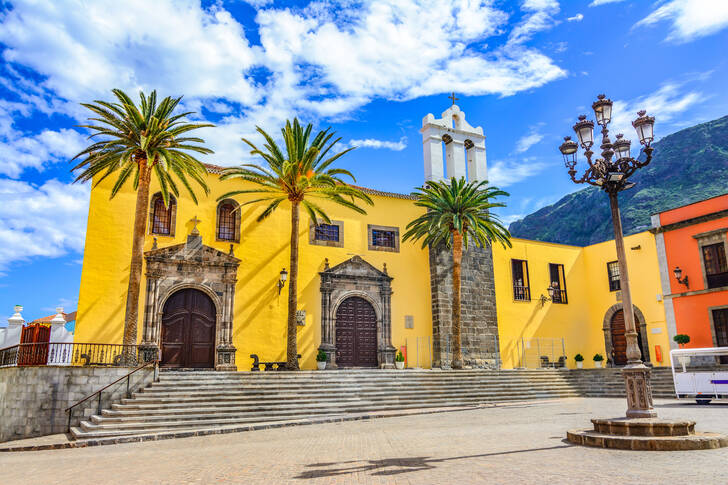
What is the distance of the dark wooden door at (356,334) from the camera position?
21.6 meters

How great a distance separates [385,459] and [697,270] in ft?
67.7

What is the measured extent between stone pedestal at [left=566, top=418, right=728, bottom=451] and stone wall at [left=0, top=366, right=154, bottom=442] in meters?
11.4

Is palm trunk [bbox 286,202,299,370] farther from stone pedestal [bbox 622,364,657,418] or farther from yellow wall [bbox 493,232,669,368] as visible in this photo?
stone pedestal [bbox 622,364,657,418]

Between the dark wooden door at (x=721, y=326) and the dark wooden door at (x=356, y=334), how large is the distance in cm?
1376

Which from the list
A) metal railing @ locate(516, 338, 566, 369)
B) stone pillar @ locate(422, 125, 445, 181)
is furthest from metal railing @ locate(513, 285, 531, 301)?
stone pillar @ locate(422, 125, 445, 181)

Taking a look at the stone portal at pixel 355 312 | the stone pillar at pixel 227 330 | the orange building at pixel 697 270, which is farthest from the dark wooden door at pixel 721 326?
the stone pillar at pixel 227 330

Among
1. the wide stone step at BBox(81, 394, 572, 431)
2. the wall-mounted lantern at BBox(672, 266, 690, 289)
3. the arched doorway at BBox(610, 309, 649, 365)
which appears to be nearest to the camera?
the wide stone step at BBox(81, 394, 572, 431)

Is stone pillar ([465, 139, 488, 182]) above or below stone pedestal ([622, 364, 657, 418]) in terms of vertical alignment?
above

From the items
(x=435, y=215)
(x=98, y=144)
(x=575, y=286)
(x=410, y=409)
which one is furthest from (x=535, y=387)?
(x=98, y=144)

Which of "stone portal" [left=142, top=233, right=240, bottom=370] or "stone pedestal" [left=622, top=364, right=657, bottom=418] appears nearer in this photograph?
"stone pedestal" [left=622, top=364, right=657, bottom=418]

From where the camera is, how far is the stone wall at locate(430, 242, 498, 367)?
23.2 metres

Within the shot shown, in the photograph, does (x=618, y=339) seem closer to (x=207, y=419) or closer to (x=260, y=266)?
(x=260, y=266)

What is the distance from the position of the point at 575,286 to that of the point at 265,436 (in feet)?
69.9

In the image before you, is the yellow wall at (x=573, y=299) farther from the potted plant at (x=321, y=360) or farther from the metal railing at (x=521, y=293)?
the potted plant at (x=321, y=360)
